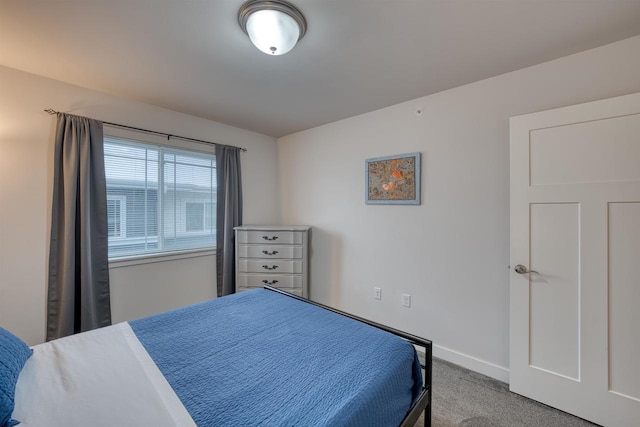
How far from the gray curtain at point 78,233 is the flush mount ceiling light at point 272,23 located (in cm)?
184

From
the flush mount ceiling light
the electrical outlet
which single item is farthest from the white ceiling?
the electrical outlet

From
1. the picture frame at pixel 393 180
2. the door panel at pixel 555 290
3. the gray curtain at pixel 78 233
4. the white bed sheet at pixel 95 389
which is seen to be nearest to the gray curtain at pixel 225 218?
the gray curtain at pixel 78 233

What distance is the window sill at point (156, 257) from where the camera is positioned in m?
2.49

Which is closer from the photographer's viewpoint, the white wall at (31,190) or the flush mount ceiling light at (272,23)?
the flush mount ceiling light at (272,23)

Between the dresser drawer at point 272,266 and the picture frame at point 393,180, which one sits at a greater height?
the picture frame at point 393,180

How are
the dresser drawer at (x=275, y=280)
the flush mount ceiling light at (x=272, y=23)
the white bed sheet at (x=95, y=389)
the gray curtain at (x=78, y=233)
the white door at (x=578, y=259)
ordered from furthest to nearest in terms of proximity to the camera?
1. the dresser drawer at (x=275, y=280)
2. the gray curtain at (x=78, y=233)
3. the white door at (x=578, y=259)
4. the flush mount ceiling light at (x=272, y=23)
5. the white bed sheet at (x=95, y=389)

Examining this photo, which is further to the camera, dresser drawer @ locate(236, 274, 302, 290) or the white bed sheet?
dresser drawer @ locate(236, 274, 302, 290)

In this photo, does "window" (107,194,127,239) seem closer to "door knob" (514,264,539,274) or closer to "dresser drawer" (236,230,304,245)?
"dresser drawer" (236,230,304,245)

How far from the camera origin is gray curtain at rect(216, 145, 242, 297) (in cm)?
315

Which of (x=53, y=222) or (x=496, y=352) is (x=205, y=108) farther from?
(x=496, y=352)

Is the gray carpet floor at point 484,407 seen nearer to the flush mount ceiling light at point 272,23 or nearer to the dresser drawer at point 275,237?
the dresser drawer at point 275,237

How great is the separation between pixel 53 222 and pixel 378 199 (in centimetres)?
290

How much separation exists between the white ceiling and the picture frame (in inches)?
23.8

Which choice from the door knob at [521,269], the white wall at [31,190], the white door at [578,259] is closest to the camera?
the white door at [578,259]
